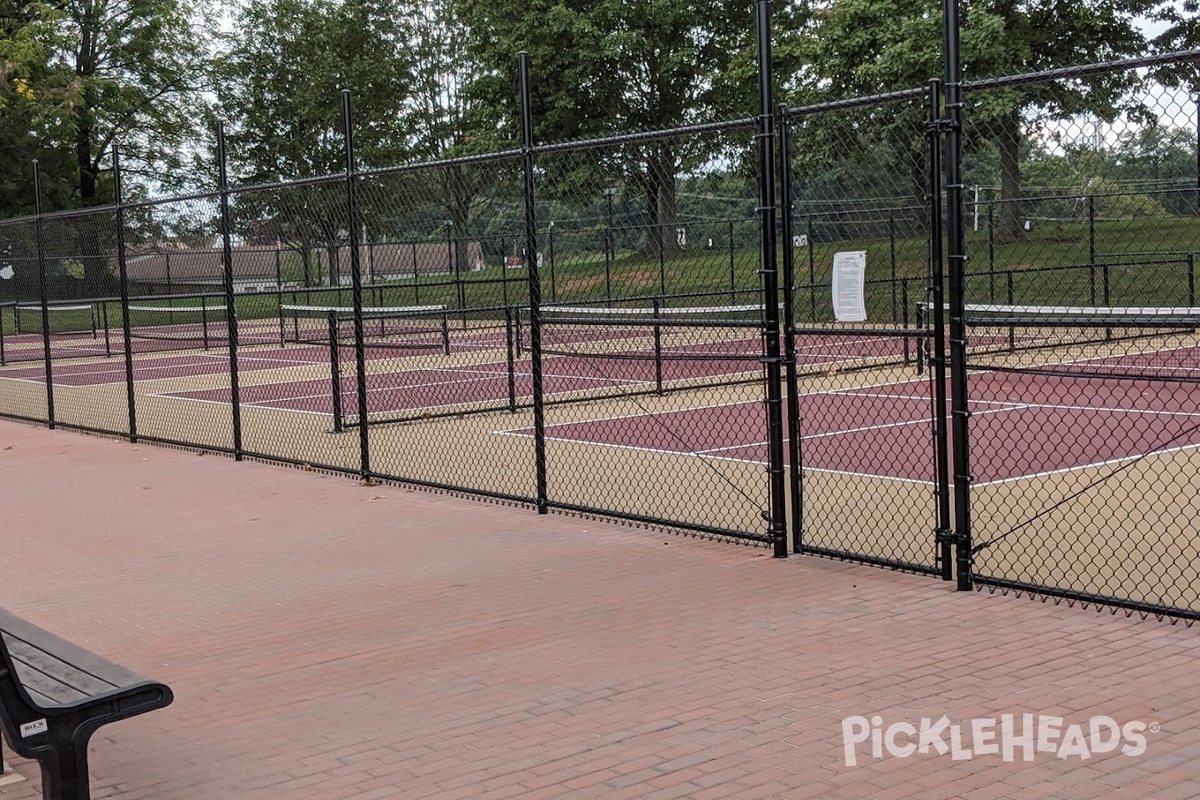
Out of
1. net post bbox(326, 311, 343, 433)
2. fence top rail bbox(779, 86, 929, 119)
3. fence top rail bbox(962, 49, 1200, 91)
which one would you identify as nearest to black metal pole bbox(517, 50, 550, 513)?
fence top rail bbox(779, 86, 929, 119)

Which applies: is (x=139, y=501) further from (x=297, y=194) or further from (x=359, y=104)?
(x=359, y=104)

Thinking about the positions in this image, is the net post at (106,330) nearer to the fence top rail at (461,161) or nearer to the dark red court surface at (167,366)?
the dark red court surface at (167,366)

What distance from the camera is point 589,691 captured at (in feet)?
17.3

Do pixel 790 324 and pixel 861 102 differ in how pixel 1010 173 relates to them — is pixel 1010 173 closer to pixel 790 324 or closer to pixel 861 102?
pixel 790 324

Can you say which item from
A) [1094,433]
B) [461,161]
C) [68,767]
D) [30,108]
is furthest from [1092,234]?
[30,108]

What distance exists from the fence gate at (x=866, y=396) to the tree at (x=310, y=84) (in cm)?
3341

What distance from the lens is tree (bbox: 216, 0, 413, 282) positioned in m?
48.7

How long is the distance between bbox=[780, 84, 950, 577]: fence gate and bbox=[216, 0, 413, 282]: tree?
110ft

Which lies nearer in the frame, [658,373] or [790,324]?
[790,324]

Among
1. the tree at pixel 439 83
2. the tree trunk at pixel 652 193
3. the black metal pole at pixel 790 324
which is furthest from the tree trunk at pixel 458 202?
the tree at pixel 439 83

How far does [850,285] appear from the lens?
23.5ft

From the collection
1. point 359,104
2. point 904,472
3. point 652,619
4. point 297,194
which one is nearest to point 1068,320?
point 652,619

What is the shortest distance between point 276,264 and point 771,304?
662 inches

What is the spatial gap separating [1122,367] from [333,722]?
1342 cm
